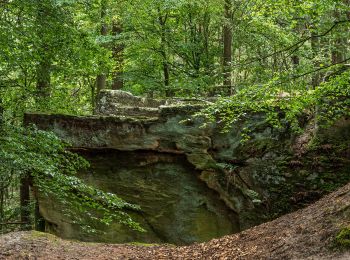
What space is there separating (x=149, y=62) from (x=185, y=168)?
6.42 m

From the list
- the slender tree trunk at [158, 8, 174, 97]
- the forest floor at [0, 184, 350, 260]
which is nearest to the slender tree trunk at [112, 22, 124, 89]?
the slender tree trunk at [158, 8, 174, 97]

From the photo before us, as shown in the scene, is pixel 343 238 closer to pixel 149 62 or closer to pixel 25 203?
pixel 25 203

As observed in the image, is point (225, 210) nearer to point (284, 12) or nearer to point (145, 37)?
point (284, 12)

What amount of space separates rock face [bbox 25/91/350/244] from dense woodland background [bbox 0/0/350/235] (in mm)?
784

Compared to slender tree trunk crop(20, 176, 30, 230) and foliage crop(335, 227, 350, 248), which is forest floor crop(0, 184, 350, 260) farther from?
slender tree trunk crop(20, 176, 30, 230)

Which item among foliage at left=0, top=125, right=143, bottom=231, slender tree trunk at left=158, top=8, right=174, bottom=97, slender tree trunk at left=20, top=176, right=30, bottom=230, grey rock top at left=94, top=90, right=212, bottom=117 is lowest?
slender tree trunk at left=20, top=176, right=30, bottom=230

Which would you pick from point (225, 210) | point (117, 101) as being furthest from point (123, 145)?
point (225, 210)

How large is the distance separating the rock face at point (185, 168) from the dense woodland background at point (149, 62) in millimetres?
784

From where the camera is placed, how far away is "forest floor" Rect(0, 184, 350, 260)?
5969mm

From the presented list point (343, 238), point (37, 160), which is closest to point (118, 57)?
point (37, 160)

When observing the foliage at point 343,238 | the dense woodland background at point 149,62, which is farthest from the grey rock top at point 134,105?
the foliage at point 343,238

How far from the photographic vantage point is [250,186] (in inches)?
434

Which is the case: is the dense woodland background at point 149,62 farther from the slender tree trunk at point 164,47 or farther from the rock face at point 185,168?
the rock face at point 185,168

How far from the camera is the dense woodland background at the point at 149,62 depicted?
670cm
